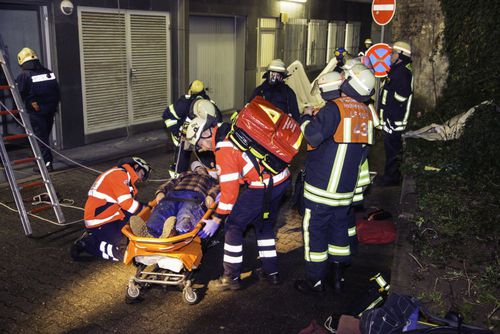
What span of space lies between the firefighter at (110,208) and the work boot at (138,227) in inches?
21.5

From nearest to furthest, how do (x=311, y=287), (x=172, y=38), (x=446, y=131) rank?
1. (x=311, y=287)
2. (x=446, y=131)
3. (x=172, y=38)

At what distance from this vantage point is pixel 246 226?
4973 millimetres

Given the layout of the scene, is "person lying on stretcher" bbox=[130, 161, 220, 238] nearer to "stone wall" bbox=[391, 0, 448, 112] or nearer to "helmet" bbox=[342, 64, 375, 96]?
"helmet" bbox=[342, 64, 375, 96]

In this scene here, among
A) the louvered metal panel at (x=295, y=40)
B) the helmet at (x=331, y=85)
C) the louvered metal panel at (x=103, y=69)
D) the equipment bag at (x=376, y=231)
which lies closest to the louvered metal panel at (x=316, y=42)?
the louvered metal panel at (x=295, y=40)

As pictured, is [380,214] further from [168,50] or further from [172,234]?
[168,50]

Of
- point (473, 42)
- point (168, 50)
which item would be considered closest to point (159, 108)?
point (168, 50)

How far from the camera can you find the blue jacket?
4555 millimetres

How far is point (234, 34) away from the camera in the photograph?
1511 centimetres

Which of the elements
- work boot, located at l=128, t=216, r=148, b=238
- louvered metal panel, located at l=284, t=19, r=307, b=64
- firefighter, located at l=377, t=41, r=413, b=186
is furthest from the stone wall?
work boot, located at l=128, t=216, r=148, b=238

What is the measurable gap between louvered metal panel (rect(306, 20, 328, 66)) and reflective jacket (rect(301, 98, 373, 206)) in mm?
15741

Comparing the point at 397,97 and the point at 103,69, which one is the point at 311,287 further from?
the point at 103,69

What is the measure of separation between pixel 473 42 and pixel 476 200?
556cm

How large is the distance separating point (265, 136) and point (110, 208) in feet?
6.54

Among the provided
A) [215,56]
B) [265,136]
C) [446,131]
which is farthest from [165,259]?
[215,56]
